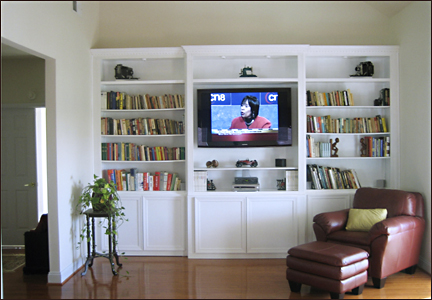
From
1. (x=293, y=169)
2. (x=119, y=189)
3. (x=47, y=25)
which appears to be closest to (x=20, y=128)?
(x=119, y=189)

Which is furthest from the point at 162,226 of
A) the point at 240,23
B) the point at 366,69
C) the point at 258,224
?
the point at 366,69

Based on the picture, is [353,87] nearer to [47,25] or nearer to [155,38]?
[155,38]

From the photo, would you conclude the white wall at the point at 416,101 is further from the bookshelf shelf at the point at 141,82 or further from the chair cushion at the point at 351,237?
the bookshelf shelf at the point at 141,82

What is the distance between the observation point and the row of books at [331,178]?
4836mm

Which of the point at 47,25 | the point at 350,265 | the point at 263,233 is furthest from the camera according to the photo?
the point at 263,233

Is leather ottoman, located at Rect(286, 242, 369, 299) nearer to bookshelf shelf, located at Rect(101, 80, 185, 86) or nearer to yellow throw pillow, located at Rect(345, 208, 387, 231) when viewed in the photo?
yellow throw pillow, located at Rect(345, 208, 387, 231)

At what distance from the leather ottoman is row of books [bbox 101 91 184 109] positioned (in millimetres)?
2396

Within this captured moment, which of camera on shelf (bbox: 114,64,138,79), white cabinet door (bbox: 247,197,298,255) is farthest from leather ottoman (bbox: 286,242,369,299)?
camera on shelf (bbox: 114,64,138,79)

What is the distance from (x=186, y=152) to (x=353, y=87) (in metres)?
2.37

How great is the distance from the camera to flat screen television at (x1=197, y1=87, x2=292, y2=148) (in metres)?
4.83

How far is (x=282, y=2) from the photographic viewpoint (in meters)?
5.01

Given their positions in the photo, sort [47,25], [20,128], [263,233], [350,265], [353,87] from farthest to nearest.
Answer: [20,128], [353,87], [263,233], [47,25], [350,265]

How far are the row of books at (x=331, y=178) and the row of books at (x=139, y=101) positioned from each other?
74.6 inches

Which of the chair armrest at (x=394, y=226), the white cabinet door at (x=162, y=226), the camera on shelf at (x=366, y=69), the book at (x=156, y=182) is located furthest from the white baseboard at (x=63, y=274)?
the camera on shelf at (x=366, y=69)
